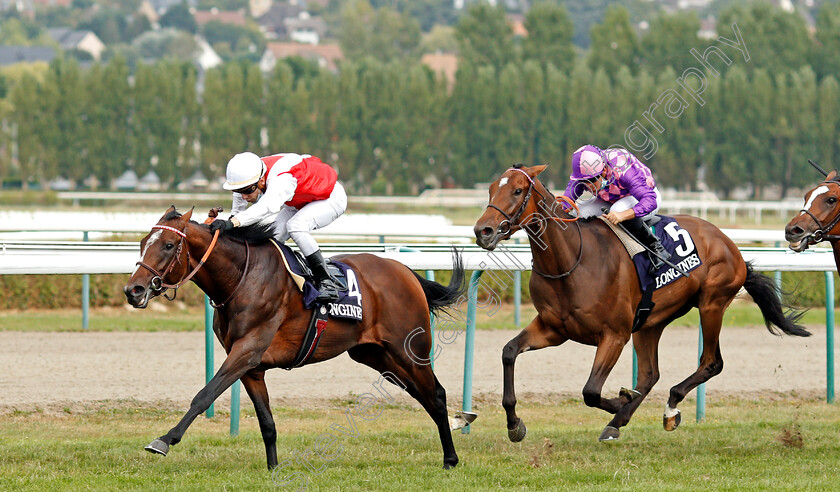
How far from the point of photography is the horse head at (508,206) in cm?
506

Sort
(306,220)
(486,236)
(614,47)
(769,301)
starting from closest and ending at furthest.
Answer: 1. (486,236)
2. (306,220)
3. (769,301)
4. (614,47)

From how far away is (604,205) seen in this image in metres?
6.04

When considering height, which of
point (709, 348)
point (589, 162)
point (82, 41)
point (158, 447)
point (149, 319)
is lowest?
point (149, 319)

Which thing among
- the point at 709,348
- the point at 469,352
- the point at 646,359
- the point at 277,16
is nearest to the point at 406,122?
the point at 469,352

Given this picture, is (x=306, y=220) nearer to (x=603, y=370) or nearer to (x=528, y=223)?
(x=528, y=223)

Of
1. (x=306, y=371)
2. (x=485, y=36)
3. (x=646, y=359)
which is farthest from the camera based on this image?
(x=485, y=36)

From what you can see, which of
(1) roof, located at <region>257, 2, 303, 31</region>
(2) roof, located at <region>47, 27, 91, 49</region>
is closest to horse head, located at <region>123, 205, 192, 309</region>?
(2) roof, located at <region>47, 27, 91, 49</region>

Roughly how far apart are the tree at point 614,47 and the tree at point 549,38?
7.07 feet

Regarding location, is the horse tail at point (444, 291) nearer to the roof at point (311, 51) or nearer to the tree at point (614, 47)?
the tree at point (614, 47)

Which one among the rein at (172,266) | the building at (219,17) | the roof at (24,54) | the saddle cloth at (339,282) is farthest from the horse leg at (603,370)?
the building at (219,17)

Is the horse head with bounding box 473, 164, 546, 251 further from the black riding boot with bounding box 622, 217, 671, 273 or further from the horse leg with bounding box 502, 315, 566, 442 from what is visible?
the black riding boot with bounding box 622, 217, 671, 273

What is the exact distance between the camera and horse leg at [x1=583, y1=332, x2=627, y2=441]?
539 centimetres

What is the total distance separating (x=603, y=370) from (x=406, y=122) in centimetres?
3494

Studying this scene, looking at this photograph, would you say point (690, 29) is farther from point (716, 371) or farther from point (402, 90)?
point (716, 371)
